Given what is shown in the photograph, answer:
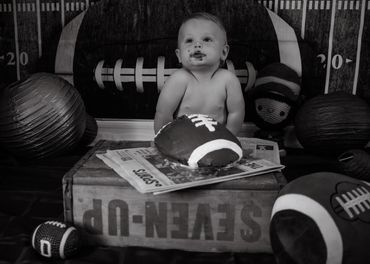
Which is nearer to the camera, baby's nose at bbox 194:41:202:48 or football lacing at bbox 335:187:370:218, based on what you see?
football lacing at bbox 335:187:370:218

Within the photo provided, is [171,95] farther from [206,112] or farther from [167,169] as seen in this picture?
[167,169]

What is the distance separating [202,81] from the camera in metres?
1.66

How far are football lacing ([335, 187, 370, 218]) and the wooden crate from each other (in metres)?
0.16

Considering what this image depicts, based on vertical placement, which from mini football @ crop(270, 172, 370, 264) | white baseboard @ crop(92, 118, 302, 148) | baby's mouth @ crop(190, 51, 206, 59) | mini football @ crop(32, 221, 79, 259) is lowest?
white baseboard @ crop(92, 118, 302, 148)

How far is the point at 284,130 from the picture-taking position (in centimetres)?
206

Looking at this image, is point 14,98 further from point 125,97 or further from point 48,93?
point 125,97

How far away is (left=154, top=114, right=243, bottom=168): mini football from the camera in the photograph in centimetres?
106

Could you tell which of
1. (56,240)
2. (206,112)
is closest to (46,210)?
(56,240)

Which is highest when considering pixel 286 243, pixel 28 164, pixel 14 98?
pixel 14 98

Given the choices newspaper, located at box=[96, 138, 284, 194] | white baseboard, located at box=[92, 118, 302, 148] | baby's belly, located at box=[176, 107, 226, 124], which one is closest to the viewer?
newspaper, located at box=[96, 138, 284, 194]

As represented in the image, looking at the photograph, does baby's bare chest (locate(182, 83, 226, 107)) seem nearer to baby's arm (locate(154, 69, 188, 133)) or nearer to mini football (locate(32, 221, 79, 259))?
baby's arm (locate(154, 69, 188, 133))

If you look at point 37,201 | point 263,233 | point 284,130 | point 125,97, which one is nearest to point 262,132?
point 284,130

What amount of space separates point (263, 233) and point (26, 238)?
0.65 meters

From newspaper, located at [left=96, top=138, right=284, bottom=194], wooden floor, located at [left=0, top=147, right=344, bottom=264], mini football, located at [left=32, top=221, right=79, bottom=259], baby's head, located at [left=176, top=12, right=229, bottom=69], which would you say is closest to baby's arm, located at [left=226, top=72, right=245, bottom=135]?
baby's head, located at [left=176, top=12, right=229, bottom=69]
